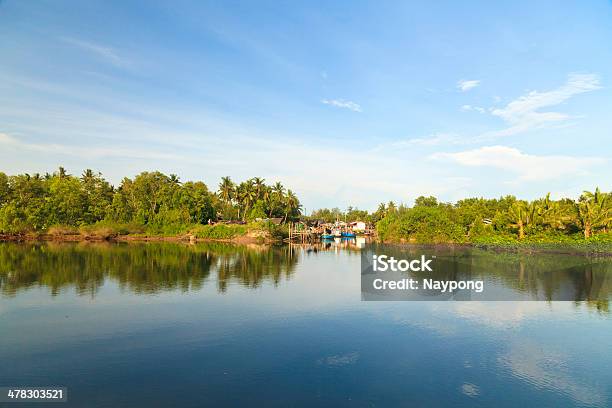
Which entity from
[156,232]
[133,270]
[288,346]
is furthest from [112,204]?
[288,346]

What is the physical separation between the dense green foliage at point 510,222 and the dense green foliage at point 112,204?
33.9 meters

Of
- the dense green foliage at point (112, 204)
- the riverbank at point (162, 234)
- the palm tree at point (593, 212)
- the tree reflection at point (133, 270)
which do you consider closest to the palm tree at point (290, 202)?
the dense green foliage at point (112, 204)

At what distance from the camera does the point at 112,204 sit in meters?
78.1

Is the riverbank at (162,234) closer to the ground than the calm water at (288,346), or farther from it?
farther from it

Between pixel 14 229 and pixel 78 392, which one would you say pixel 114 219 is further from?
pixel 78 392

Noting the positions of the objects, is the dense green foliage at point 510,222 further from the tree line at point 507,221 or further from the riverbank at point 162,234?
the riverbank at point 162,234

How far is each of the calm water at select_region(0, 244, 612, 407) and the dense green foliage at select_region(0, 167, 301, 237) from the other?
48.0 metres

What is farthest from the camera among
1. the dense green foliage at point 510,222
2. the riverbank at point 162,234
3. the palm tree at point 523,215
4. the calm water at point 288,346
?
the riverbank at point 162,234


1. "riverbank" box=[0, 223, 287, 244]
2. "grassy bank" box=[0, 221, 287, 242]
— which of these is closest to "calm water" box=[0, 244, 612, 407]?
"riverbank" box=[0, 223, 287, 244]

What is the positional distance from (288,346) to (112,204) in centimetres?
7358

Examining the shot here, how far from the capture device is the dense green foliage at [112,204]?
71.4m

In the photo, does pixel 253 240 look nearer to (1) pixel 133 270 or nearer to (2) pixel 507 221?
(1) pixel 133 270

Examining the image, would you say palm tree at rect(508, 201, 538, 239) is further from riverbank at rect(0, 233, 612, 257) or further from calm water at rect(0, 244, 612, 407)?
calm water at rect(0, 244, 612, 407)

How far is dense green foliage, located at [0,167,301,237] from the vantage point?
71375mm
